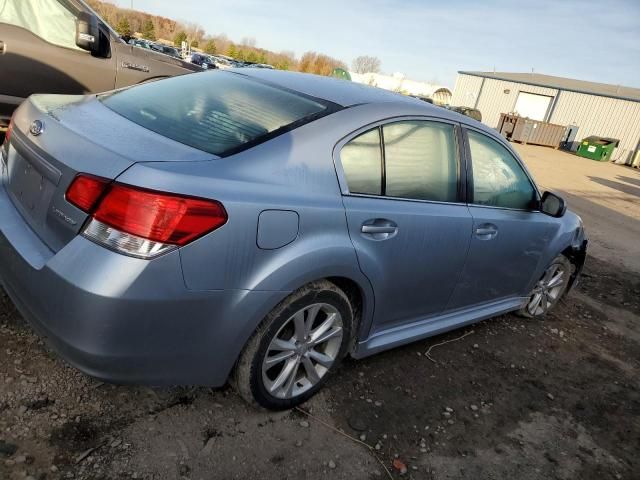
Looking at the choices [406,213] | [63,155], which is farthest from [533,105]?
[63,155]

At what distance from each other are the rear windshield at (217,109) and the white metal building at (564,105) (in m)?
34.2

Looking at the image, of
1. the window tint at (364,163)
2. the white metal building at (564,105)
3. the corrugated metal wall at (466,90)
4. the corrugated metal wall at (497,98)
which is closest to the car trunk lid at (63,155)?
the window tint at (364,163)

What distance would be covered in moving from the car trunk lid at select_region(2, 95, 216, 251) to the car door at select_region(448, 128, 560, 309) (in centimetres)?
186

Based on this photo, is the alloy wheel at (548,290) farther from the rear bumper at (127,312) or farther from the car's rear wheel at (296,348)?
the rear bumper at (127,312)

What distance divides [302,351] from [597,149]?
99.8 ft

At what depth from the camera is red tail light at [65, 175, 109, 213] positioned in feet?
6.34

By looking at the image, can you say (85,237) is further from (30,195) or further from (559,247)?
(559,247)

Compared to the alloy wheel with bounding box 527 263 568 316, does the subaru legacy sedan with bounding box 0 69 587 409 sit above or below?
above

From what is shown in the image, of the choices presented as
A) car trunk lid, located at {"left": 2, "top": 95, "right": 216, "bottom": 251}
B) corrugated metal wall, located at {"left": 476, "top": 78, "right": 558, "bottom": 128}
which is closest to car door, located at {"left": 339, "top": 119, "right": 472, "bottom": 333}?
car trunk lid, located at {"left": 2, "top": 95, "right": 216, "bottom": 251}

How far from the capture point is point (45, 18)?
518 centimetres

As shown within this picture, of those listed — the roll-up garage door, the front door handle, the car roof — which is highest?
the roll-up garage door

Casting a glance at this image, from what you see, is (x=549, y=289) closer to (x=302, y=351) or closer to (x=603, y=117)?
(x=302, y=351)

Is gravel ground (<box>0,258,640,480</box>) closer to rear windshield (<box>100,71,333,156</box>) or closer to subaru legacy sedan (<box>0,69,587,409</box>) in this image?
subaru legacy sedan (<box>0,69,587,409</box>)

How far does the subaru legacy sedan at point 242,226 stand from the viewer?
6.23 ft
